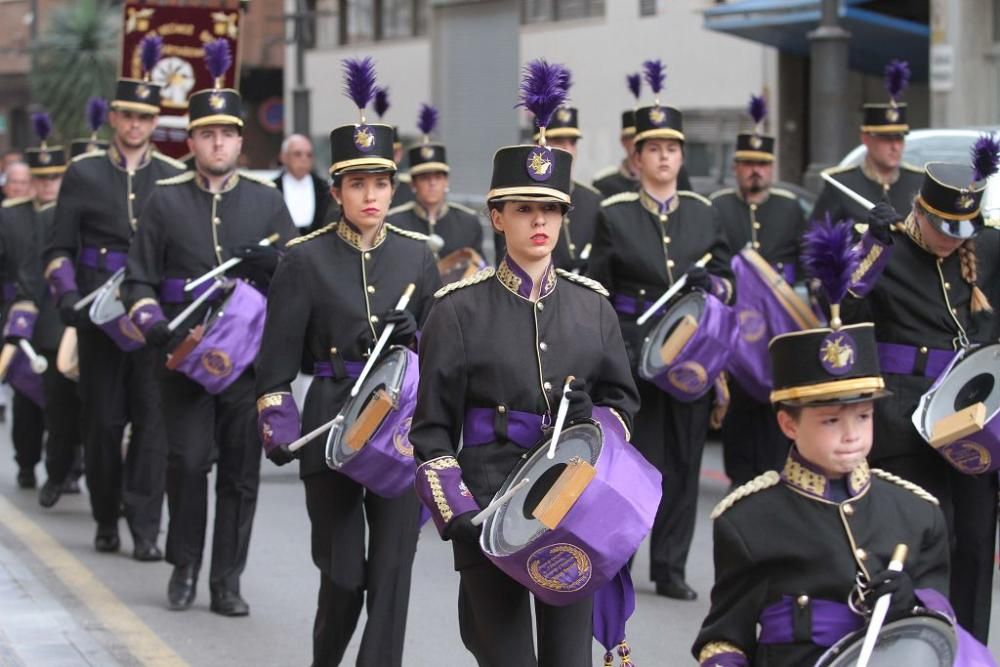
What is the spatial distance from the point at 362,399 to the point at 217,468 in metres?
2.23

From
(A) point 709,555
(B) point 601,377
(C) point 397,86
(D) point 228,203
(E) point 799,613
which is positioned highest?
(C) point 397,86

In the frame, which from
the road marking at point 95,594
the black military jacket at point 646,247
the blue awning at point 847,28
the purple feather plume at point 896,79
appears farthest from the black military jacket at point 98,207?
the blue awning at point 847,28

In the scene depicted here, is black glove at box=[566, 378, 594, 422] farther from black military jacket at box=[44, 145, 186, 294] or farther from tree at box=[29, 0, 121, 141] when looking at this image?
tree at box=[29, 0, 121, 141]

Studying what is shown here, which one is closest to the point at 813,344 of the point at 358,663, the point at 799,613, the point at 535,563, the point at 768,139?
the point at 799,613

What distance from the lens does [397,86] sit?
133 feet

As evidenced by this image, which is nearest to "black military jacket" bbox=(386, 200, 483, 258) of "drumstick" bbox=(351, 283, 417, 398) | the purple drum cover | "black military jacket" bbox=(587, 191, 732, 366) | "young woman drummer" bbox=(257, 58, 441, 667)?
"black military jacket" bbox=(587, 191, 732, 366)

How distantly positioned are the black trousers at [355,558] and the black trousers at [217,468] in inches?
68.7

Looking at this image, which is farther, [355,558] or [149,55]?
[149,55]

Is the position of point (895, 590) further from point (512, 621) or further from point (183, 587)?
point (183, 587)

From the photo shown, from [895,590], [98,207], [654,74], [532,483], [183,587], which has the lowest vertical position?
[183,587]

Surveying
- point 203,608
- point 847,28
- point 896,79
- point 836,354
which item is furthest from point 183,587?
point 847,28

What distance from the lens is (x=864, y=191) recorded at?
10023 mm

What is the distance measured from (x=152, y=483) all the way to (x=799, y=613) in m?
6.12

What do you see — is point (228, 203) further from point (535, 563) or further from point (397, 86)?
point (397, 86)
